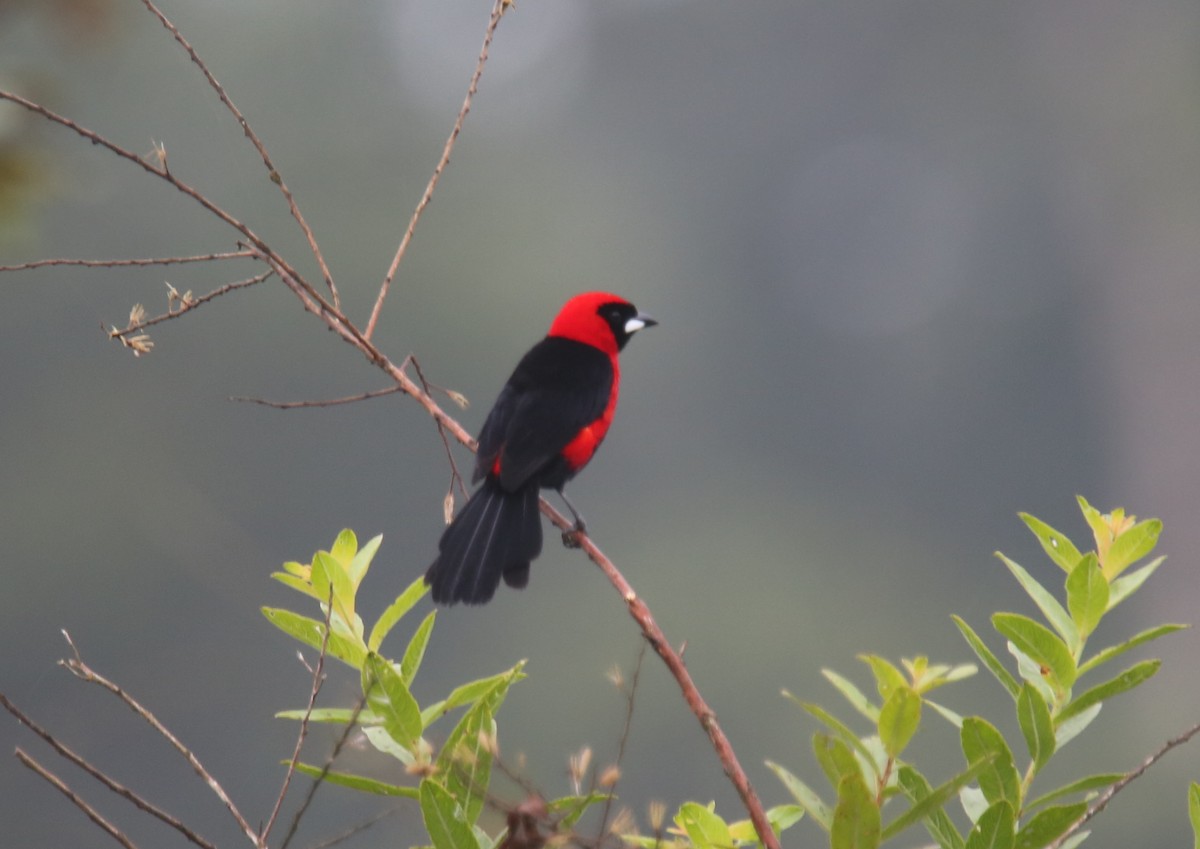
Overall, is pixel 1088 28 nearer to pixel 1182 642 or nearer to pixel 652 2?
pixel 652 2

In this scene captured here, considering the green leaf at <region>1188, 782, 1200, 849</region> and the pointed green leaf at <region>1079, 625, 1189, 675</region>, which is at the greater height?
the pointed green leaf at <region>1079, 625, 1189, 675</region>

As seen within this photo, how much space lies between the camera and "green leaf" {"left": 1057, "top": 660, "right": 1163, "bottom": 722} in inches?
49.0

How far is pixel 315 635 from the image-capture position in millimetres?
1443

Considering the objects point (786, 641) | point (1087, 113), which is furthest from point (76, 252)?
point (1087, 113)

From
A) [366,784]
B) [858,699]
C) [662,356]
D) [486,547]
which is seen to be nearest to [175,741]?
[366,784]

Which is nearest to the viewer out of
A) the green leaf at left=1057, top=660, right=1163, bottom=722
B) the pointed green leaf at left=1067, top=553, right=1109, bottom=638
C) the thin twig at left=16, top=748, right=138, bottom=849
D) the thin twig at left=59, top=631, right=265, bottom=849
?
the thin twig at left=16, top=748, right=138, bottom=849

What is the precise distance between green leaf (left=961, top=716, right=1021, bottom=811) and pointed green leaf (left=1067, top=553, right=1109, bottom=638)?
18 cm

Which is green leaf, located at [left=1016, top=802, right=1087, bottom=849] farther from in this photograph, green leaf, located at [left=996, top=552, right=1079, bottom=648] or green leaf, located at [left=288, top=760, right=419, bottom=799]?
green leaf, located at [left=288, top=760, right=419, bottom=799]

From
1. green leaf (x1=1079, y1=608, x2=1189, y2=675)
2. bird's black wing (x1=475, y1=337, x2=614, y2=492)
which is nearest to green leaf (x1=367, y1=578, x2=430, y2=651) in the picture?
green leaf (x1=1079, y1=608, x2=1189, y2=675)

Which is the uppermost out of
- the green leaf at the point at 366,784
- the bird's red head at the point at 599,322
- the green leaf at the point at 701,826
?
the bird's red head at the point at 599,322

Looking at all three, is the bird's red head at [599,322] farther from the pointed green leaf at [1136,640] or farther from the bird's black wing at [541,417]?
the pointed green leaf at [1136,640]

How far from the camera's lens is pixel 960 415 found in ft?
131

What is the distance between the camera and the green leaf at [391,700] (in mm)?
1314

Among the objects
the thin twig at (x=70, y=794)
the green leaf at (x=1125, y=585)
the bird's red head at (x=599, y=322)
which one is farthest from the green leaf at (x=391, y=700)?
the bird's red head at (x=599, y=322)
